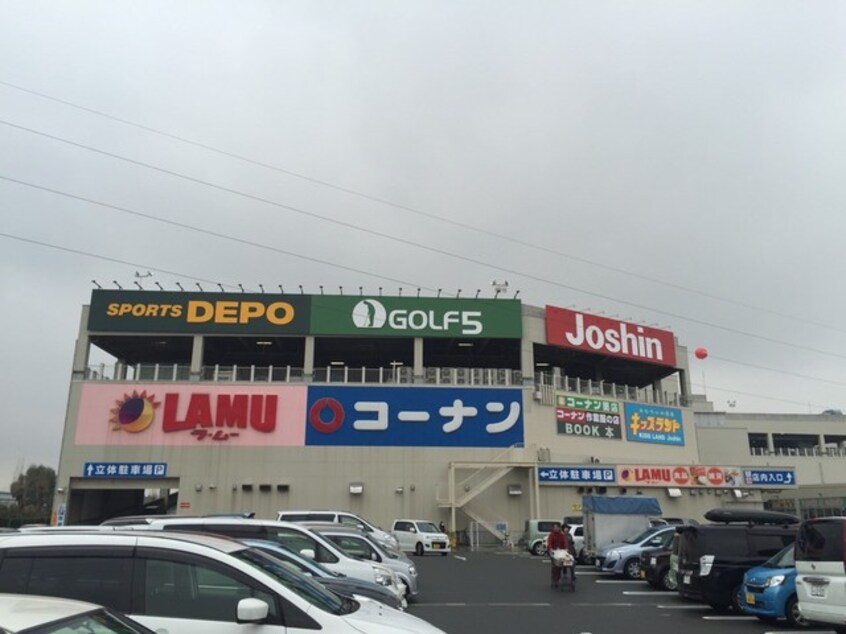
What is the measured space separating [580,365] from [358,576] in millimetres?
37239

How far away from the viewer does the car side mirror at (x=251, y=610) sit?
4949 millimetres

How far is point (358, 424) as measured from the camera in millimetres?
37000

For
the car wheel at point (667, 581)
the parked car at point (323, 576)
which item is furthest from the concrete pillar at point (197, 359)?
the parked car at point (323, 576)

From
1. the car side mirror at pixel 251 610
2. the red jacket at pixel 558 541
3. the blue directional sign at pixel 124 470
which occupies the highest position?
the blue directional sign at pixel 124 470

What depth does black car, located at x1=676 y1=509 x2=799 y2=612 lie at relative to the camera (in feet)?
45.1

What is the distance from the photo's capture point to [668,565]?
17875mm

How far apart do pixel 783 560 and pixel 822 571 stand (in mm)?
2408

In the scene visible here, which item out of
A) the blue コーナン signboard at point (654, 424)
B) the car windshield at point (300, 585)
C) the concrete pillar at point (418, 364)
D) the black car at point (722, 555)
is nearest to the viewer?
the car windshield at point (300, 585)

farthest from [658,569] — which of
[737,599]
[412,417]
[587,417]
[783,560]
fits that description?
[587,417]

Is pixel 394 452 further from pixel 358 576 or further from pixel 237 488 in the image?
pixel 358 576

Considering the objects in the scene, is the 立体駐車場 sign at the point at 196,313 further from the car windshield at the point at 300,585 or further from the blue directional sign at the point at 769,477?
the car windshield at the point at 300,585

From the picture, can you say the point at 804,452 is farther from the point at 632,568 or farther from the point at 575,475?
the point at 632,568

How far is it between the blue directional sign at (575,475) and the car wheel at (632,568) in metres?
16.3

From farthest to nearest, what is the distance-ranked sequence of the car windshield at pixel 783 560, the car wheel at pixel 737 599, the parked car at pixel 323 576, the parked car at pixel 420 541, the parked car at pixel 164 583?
1. the parked car at pixel 420 541
2. the car wheel at pixel 737 599
3. the car windshield at pixel 783 560
4. the parked car at pixel 323 576
5. the parked car at pixel 164 583
